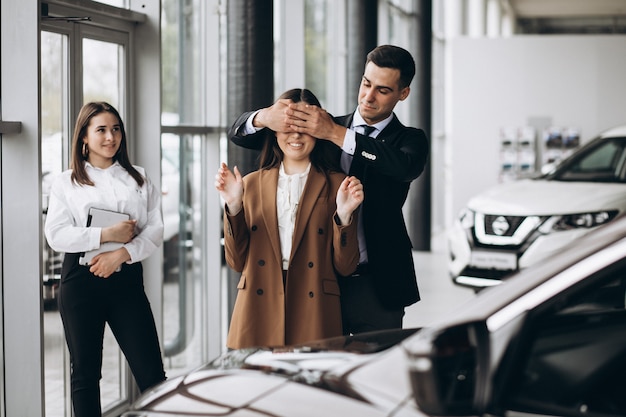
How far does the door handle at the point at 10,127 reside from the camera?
4281mm

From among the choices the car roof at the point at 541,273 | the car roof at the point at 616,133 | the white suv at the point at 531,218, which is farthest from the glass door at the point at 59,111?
the car roof at the point at 616,133

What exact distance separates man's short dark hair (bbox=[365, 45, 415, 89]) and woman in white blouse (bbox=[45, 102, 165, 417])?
122cm

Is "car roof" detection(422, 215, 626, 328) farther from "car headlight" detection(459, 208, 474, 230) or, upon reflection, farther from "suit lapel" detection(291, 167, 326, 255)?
"car headlight" detection(459, 208, 474, 230)

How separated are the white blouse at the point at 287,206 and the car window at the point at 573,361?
1.18 m

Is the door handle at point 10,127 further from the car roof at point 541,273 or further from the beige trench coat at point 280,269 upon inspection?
the car roof at point 541,273

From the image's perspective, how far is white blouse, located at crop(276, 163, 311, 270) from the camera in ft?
12.1

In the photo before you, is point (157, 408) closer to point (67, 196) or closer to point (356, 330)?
point (356, 330)

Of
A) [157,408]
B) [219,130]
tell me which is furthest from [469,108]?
[157,408]

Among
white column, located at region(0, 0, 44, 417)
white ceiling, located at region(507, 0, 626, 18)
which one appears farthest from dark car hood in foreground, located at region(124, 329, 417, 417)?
white ceiling, located at region(507, 0, 626, 18)

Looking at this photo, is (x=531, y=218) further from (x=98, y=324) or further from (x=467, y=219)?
(x=98, y=324)

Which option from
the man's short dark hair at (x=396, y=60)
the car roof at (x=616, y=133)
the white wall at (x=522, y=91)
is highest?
the white wall at (x=522, y=91)

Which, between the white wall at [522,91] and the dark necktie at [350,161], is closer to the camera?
the dark necktie at [350,161]

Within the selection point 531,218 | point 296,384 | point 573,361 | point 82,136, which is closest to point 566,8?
point 531,218

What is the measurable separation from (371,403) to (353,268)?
163cm
